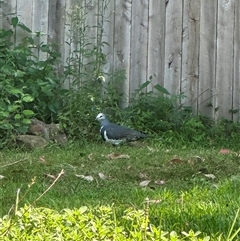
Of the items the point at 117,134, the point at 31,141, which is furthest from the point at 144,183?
the point at 31,141

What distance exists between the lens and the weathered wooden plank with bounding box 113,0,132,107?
8.06 m

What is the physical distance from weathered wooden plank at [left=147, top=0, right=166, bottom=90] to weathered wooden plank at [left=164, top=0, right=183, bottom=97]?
0.15 ft

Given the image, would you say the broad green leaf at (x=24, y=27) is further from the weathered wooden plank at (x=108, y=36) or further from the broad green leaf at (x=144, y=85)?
the broad green leaf at (x=144, y=85)

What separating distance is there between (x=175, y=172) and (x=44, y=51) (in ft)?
10.1

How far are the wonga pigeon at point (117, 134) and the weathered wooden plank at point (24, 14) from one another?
5.60ft

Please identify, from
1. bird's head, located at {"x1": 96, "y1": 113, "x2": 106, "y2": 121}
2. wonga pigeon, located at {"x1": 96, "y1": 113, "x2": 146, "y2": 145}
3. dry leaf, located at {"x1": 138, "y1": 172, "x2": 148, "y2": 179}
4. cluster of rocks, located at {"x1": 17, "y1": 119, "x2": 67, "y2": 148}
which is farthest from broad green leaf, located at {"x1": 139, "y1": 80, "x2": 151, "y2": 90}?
dry leaf, located at {"x1": 138, "y1": 172, "x2": 148, "y2": 179}

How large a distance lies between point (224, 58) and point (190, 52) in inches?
14.8

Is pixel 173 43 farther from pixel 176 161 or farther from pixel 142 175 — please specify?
pixel 142 175

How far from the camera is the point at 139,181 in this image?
5.07 meters

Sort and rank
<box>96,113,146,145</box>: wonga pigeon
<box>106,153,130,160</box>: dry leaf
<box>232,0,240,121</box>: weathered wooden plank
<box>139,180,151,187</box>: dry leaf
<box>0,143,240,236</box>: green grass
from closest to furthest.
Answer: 1. <box>0,143,240,236</box>: green grass
2. <box>139,180,151,187</box>: dry leaf
3. <box>106,153,130,160</box>: dry leaf
4. <box>96,113,146,145</box>: wonga pigeon
5. <box>232,0,240,121</box>: weathered wooden plank

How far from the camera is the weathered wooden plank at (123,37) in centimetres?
806

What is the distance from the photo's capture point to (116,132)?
6.89 metres

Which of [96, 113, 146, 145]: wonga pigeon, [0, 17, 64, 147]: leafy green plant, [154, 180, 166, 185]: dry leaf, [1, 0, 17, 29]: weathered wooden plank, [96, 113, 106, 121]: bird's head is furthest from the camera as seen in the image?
[1, 0, 17, 29]: weathered wooden plank

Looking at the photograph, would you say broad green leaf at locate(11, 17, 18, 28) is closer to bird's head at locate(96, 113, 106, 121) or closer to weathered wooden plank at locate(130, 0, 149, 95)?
weathered wooden plank at locate(130, 0, 149, 95)
